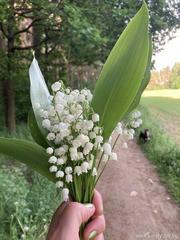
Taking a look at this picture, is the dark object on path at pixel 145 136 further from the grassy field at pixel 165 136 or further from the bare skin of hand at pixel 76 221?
the bare skin of hand at pixel 76 221

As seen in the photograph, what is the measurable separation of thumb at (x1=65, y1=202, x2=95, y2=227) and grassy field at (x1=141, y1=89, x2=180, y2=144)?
5.88 meters

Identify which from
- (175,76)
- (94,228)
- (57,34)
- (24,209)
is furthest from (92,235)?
(175,76)

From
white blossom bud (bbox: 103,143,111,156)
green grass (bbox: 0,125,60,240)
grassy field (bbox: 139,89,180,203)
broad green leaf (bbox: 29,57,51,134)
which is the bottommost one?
grassy field (bbox: 139,89,180,203)

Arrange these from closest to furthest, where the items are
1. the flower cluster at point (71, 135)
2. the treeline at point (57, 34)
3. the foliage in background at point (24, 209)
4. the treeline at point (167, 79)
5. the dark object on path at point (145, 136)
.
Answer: the flower cluster at point (71, 135), the foliage in background at point (24, 209), the treeline at point (57, 34), the dark object on path at point (145, 136), the treeline at point (167, 79)

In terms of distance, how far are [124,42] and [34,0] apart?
329 centimetres

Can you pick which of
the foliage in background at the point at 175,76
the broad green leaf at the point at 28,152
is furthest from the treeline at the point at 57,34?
the foliage in background at the point at 175,76

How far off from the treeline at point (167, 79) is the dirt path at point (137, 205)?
551 centimetres

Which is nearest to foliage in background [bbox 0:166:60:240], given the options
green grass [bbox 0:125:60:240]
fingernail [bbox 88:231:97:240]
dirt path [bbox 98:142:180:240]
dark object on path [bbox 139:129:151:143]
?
green grass [bbox 0:125:60:240]

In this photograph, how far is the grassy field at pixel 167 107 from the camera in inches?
304

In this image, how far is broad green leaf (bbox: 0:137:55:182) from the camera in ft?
2.78

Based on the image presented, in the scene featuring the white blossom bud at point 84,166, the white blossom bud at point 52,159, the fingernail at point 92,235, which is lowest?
the fingernail at point 92,235

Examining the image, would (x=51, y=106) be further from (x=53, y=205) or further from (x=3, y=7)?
(x=3, y=7)

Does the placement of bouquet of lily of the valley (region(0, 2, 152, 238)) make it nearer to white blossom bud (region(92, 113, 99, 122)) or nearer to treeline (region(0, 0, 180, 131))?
white blossom bud (region(92, 113, 99, 122))

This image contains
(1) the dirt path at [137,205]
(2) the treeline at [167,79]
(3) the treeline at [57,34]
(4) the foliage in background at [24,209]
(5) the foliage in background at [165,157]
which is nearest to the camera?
(4) the foliage in background at [24,209]
